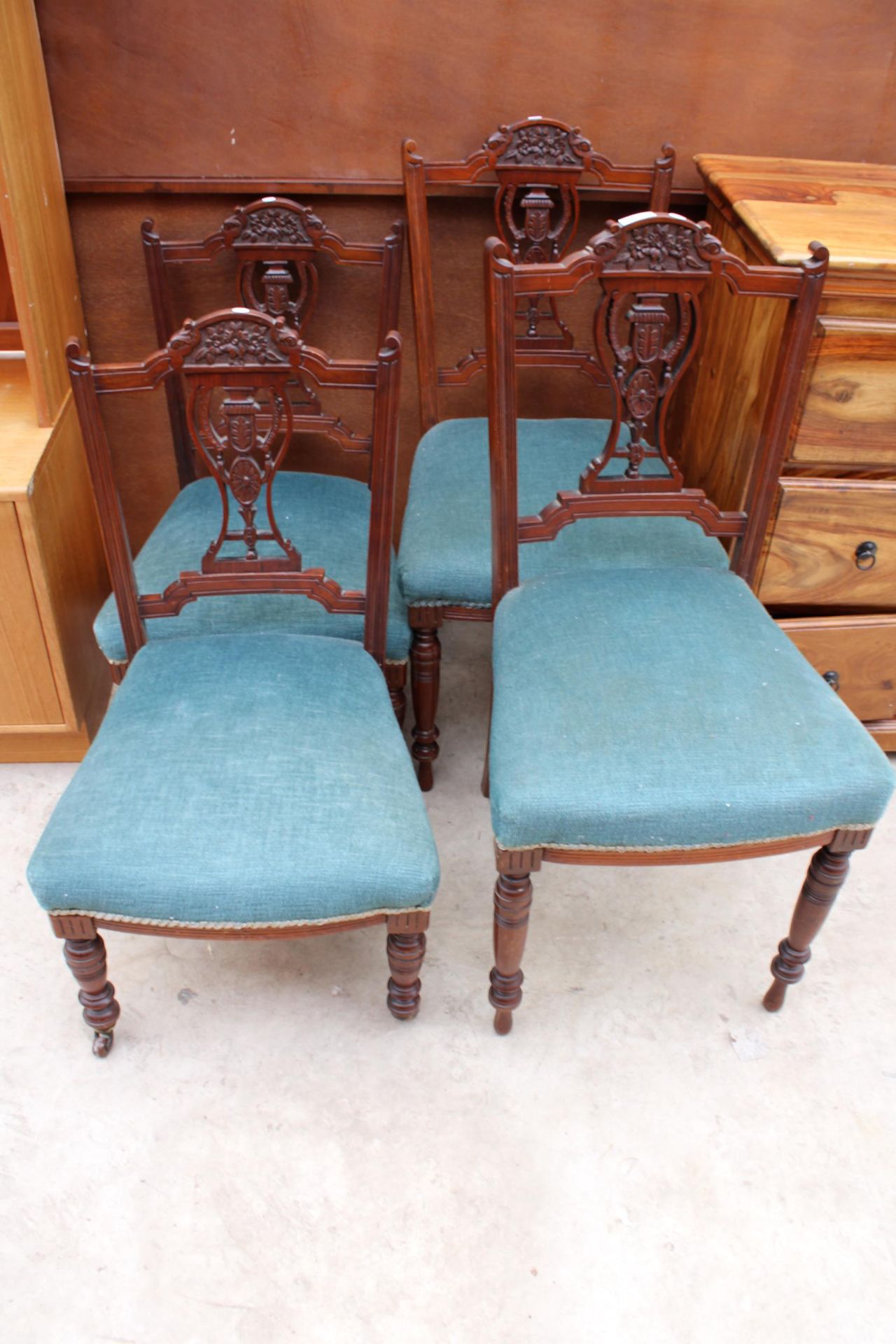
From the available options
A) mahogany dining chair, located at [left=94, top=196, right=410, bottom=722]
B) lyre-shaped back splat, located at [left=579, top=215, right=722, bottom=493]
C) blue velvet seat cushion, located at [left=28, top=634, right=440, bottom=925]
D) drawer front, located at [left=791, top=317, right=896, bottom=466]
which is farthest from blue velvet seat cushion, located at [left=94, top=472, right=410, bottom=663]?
drawer front, located at [left=791, top=317, right=896, bottom=466]

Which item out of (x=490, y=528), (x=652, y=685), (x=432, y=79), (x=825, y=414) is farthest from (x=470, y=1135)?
(x=432, y=79)

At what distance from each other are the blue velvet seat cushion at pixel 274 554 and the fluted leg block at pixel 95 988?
49cm

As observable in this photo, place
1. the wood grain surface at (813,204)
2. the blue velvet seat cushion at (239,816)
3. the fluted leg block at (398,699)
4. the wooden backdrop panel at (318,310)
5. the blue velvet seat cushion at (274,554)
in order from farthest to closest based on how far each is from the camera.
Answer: the wooden backdrop panel at (318,310), the fluted leg block at (398,699), the blue velvet seat cushion at (274,554), the wood grain surface at (813,204), the blue velvet seat cushion at (239,816)

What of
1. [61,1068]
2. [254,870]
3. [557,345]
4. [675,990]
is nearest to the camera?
[254,870]

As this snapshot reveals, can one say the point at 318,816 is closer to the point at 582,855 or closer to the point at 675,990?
the point at 582,855

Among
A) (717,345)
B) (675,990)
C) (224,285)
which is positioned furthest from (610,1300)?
(224,285)

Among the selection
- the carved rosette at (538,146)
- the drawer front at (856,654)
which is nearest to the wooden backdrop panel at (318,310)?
the carved rosette at (538,146)

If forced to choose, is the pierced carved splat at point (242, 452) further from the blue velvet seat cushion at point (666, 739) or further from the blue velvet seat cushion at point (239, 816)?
the blue velvet seat cushion at point (666, 739)

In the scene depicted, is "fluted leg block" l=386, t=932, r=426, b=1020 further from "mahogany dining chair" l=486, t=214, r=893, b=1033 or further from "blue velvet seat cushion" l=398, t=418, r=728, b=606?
"blue velvet seat cushion" l=398, t=418, r=728, b=606

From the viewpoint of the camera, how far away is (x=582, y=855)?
1.29 meters

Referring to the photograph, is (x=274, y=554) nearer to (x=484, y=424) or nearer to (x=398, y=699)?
Result: (x=398, y=699)

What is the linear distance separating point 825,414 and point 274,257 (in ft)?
3.33

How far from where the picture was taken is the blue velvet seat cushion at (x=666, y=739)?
1246 mm

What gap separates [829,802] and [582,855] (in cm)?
32
